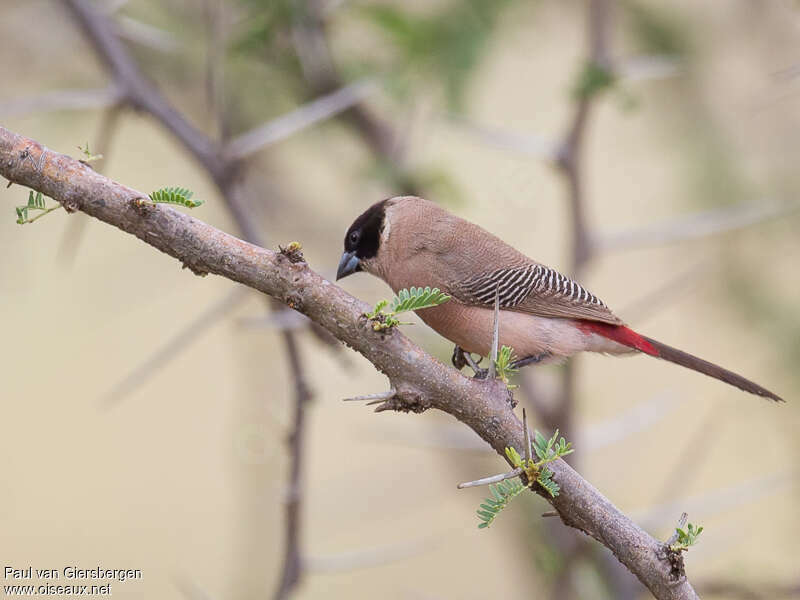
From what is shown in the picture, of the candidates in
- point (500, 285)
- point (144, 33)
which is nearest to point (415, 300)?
point (500, 285)

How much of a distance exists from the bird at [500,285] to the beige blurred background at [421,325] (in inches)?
38.7

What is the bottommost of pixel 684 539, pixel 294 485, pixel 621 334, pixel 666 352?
pixel 684 539

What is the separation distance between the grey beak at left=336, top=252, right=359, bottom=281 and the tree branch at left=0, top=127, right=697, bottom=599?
1756mm

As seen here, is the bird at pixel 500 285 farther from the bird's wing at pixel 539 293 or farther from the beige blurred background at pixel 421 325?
the beige blurred background at pixel 421 325

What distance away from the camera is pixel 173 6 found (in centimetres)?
636

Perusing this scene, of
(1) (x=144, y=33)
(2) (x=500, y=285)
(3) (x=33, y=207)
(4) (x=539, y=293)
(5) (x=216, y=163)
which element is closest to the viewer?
(3) (x=33, y=207)

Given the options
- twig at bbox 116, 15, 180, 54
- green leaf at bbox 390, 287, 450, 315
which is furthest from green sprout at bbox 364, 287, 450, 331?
twig at bbox 116, 15, 180, 54

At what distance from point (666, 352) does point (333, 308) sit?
1.76 meters

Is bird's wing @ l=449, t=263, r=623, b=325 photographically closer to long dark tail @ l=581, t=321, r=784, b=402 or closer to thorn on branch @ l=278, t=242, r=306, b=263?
long dark tail @ l=581, t=321, r=784, b=402

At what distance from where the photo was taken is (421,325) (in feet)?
16.2

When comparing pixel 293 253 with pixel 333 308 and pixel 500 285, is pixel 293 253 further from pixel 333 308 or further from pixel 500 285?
pixel 500 285

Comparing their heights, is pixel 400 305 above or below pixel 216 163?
below

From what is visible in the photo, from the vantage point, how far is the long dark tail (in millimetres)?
2998

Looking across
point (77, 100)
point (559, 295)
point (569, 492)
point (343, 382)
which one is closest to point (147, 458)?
point (343, 382)
